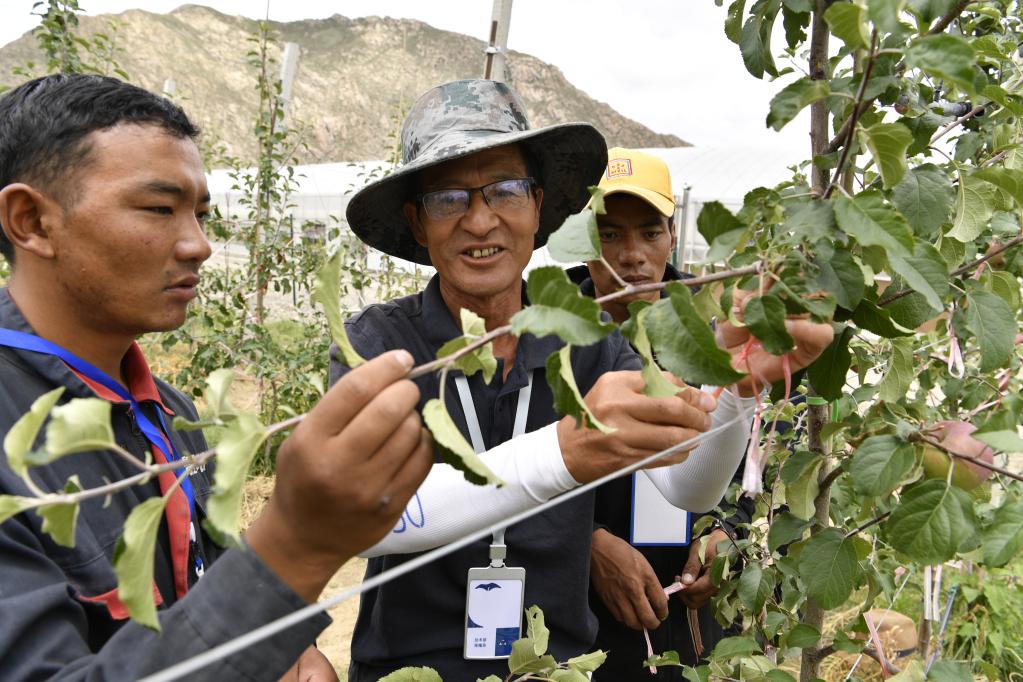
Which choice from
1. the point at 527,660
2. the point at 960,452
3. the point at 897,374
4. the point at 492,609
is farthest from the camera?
the point at 492,609

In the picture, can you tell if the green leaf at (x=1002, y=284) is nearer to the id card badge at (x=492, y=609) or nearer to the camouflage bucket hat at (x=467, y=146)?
the camouflage bucket hat at (x=467, y=146)

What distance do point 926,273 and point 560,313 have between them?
0.43 meters

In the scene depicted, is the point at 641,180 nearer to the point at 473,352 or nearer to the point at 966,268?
the point at 966,268

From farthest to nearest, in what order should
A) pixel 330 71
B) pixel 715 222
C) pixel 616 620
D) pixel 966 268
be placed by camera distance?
pixel 330 71 < pixel 616 620 < pixel 966 268 < pixel 715 222

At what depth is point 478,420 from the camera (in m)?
1.59

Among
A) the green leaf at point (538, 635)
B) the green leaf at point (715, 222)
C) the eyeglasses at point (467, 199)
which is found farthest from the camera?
the eyeglasses at point (467, 199)

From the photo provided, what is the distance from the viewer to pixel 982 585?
308 cm

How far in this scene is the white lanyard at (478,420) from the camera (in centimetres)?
152

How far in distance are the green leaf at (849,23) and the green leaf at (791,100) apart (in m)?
0.07

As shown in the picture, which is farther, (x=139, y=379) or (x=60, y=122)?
(x=139, y=379)

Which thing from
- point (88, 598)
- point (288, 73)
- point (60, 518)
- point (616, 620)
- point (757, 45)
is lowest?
point (616, 620)

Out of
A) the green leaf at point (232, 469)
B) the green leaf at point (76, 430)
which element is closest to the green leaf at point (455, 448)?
the green leaf at point (232, 469)

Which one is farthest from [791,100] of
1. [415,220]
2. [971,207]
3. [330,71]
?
[330,71]

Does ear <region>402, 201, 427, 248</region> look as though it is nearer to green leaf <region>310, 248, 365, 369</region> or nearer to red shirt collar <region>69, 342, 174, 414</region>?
red shirt collar <region>69, 342, 174, 414</region>
